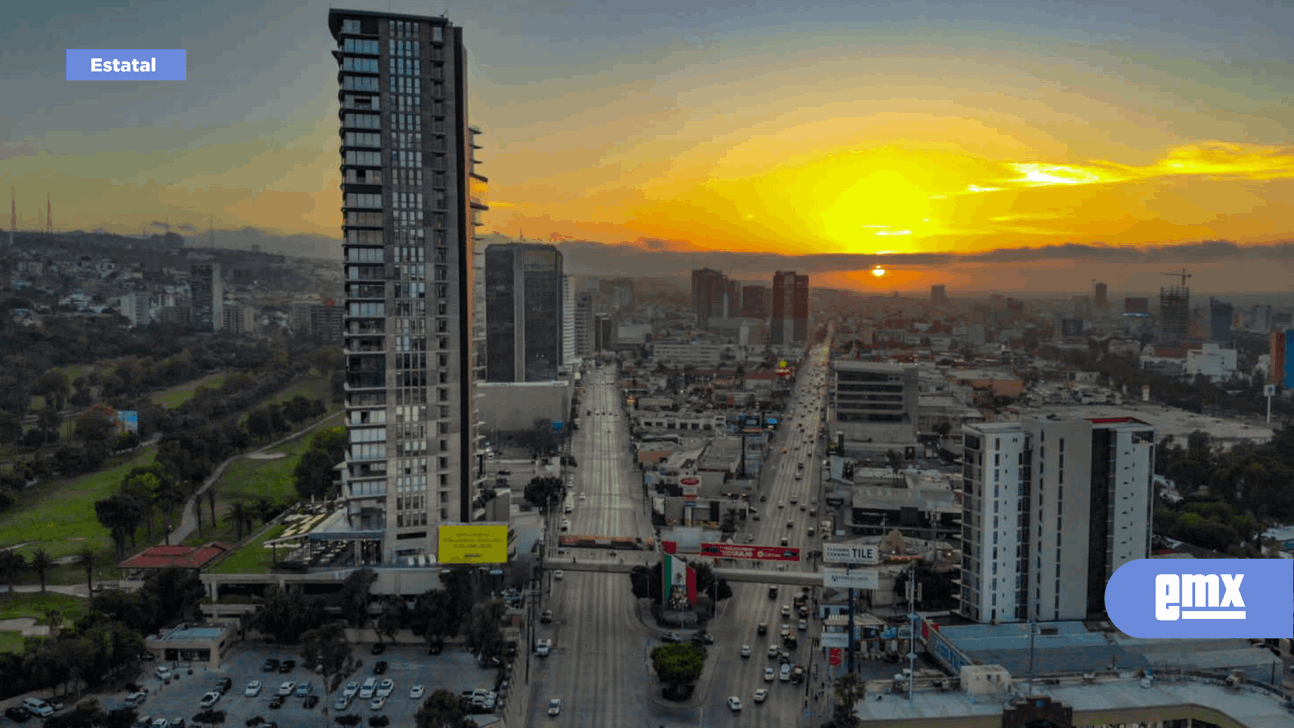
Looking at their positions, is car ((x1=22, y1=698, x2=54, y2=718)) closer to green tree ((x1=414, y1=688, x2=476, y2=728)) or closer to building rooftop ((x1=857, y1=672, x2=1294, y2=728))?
green tree ((x1=414, y1=688, x2=476, y2=728))

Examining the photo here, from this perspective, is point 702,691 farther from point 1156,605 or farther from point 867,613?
point 1156,605

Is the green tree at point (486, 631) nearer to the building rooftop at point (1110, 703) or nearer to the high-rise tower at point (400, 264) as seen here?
the high-rise tower at point (400, 264)

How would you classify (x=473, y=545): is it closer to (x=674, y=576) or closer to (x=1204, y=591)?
(x=674, y=576)

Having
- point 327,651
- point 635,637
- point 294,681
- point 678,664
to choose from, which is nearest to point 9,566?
point 294,681

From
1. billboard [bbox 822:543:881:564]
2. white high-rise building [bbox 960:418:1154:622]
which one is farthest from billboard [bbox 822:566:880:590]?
white high-rise building [bbox 960:418:1154:622]

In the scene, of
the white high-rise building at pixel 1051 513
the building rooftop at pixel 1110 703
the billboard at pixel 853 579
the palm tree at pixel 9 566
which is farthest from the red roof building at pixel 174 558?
the white high-rise building at pixel 1051 513
